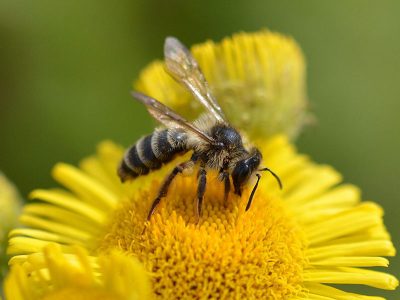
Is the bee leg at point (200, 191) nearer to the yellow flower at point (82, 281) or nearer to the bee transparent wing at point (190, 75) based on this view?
the bee transparent wing at point (190, 75)

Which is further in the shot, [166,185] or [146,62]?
[146,62]

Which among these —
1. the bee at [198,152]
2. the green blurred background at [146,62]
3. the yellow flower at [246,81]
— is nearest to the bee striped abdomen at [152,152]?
the bee at [198,152]

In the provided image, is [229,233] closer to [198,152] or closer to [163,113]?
[198,152]

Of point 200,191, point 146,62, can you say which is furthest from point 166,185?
point 146,62

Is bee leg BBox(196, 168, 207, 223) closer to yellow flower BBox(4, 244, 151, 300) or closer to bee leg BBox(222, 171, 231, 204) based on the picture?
bee leg BBox(222, 171, 231, 204)

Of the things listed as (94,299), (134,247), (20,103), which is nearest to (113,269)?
(94,299)

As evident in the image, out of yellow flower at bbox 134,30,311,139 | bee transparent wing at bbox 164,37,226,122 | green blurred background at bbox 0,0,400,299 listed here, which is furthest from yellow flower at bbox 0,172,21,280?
green blurred background at bbox 0,0,400,299
